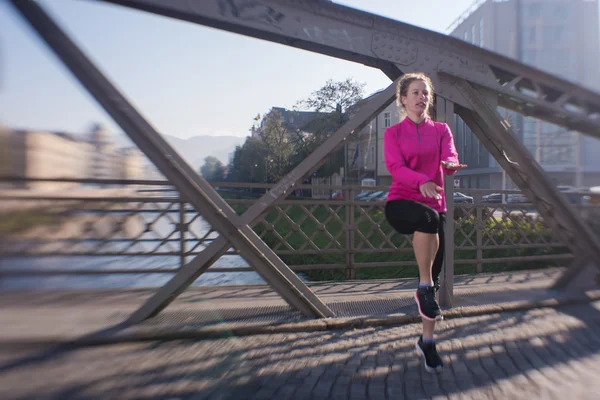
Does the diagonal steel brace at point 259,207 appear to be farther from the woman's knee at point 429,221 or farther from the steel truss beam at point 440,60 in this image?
the woman's knee at point 429,221

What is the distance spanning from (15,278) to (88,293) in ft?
1.95

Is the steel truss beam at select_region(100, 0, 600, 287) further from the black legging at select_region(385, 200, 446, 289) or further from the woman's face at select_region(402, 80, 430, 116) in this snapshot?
the black legging at select_region(385, 200, 446, 289)

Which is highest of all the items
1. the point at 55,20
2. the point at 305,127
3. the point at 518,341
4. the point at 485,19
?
the point at 485,19

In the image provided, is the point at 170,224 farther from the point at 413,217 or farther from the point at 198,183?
the point at 413,217

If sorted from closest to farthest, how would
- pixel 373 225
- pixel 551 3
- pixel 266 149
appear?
1. pixel 373 225
2. pixel 266 149
3. pixel 551 3

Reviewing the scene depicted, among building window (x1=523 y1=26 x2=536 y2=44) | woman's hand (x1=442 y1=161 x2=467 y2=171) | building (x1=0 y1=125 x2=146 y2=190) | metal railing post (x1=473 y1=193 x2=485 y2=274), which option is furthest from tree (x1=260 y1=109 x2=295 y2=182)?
building window (x1=523 y1=26 x2=536 y2=44)

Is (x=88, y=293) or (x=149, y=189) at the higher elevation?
(x=149, y=189)

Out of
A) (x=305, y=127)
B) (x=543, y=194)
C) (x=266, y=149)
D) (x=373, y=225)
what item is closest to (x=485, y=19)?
(x=305, y=127)

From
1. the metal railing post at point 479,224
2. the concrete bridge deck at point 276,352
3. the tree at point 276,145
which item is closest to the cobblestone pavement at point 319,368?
the concrete bridge deck at point 276,352

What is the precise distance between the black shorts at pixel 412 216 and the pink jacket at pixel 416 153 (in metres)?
0.06

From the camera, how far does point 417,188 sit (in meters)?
2.69

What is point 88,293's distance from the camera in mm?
2908

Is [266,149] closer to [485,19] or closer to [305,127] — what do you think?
[305,127]

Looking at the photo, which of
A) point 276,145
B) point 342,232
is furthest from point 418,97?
point 276,145
